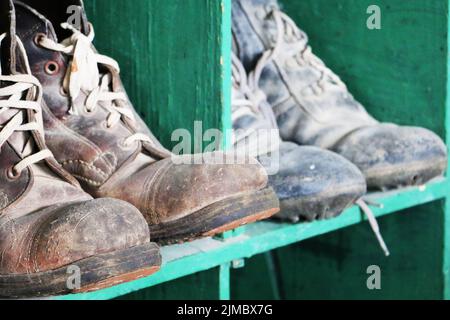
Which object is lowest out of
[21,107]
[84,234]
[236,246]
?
[236,246]

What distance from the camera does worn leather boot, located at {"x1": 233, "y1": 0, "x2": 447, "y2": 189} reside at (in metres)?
1.30

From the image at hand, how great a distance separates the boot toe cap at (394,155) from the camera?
129cm

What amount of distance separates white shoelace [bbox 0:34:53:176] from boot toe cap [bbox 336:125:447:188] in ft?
1.73

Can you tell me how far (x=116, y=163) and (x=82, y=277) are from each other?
0.19 metres

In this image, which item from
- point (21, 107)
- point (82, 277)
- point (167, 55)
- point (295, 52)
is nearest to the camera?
point (82, 277)

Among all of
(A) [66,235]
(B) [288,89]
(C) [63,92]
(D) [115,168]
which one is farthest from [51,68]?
(B) [288,89]

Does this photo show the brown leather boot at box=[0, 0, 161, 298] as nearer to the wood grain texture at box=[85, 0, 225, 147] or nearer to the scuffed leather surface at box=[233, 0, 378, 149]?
the wood grain texture at box=[85, 0, 225, 147]

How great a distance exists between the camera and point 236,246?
3.62ft

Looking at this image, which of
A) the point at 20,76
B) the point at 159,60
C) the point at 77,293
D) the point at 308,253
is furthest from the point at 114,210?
the point at 308,253

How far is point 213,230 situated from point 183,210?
39 mm

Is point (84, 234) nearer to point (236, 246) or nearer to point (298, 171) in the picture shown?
point (236, 246)

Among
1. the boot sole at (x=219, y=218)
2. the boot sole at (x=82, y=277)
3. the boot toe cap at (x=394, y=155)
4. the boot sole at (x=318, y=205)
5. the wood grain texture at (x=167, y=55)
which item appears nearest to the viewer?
the boot sole at (x=82, y=277)

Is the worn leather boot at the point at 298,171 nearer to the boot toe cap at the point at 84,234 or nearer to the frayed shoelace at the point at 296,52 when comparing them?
the frayed shoelace at the point at 296,52

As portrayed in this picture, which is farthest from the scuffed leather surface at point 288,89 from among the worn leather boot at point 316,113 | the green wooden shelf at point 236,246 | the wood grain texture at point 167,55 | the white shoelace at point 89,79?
the white shoelace at point 89,79
